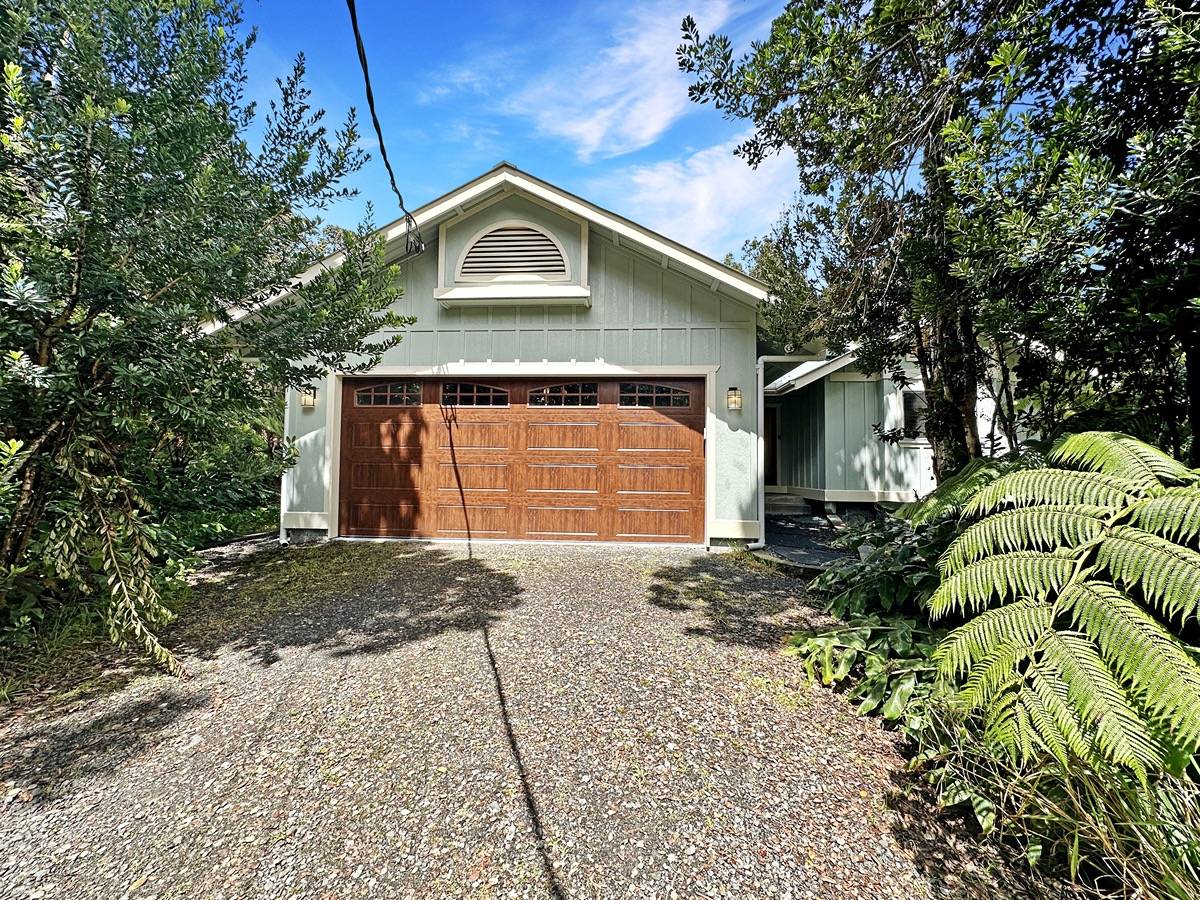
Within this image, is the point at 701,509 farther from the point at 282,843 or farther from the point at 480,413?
the point at 282,843

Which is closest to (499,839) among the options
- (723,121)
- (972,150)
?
(972,150)

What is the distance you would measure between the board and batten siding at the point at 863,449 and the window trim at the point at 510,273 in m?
5.11

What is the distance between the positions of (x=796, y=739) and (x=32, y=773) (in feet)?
11.2

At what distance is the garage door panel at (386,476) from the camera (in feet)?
21.2

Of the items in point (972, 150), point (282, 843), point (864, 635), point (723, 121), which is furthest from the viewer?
point (723, 121)

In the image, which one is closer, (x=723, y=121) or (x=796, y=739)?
(x=796, y=739)

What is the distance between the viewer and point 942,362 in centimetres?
383

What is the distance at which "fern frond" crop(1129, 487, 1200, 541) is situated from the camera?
1.67 meters

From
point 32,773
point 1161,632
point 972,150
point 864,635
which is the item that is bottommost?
point 32,773

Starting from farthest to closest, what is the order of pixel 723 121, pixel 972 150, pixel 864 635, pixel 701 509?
pixel 701 509 → pixel 723 121 → pixel 864 635 → pixel 972 150

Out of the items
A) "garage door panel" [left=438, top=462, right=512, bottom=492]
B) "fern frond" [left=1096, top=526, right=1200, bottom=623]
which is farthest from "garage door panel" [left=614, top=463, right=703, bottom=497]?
"fern frond" [left=1096, top=526, right=1200, bottom=623]

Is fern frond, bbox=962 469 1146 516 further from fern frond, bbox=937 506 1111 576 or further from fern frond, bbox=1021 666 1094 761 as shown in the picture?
fern frond, bbox=1021 666 1094 761

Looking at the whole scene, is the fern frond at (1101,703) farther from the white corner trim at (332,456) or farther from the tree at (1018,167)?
the white corner trim at (332,456)

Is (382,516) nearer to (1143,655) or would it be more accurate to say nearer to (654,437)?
(654,437)
